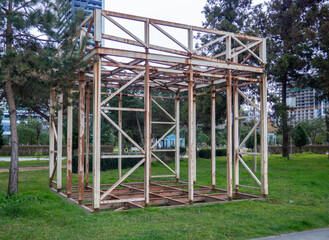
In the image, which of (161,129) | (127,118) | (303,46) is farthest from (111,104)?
(303,46)

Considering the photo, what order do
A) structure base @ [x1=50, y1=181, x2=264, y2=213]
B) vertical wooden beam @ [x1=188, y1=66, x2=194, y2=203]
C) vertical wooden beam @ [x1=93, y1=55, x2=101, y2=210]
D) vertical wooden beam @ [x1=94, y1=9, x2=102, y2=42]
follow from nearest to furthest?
vertical wooden beam @ [x1=93, y1=55, x2=101, y2=210]
vertical wooden beam @ [x1=94, y1=9, x2=102, y2=42]
structure base @ [x1=50, y1=181, x2=264, y2=213]
vertical wooden beam @ [x1=188, y1=66, x2=194, y2=203]

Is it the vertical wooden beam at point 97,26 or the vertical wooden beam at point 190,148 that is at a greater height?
the vertical wooden beam at point 97,26

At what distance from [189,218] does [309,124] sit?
6124 cm

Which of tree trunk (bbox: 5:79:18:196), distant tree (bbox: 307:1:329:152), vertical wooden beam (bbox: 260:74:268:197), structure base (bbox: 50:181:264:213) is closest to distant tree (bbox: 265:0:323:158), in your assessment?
distant tree (bbox: 307:1:329:152)

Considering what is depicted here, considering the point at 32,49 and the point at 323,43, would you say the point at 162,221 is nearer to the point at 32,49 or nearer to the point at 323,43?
the point at 32,49

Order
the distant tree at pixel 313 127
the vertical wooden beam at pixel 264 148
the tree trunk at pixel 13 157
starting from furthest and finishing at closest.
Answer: the distant tree at pixel 313 127
the vertical wooden beam at pixel 264 148
the tree trunk at pixel 13 157

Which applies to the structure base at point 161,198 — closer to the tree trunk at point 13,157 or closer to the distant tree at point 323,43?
the tree trunk at point 13,157

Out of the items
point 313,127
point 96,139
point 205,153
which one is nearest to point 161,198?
point 96,139

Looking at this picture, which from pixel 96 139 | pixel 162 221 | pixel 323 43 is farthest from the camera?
pixel 323 43

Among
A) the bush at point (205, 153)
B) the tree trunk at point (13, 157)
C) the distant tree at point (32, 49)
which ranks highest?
the distant tree at point (32, 49)

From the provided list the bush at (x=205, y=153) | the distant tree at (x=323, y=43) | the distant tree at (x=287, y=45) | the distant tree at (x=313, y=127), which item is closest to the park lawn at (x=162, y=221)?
the distant tree at (x=323, y=43)

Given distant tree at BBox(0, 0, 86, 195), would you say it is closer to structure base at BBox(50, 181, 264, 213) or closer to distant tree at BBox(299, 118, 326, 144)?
structure base at BBox(50, 181, 264, 213)

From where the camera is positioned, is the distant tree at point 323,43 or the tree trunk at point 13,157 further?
the distant tree at point 323,43

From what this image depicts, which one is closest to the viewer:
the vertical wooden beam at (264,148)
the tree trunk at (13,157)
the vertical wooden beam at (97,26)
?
the vertical wooden beam at (97,26)
